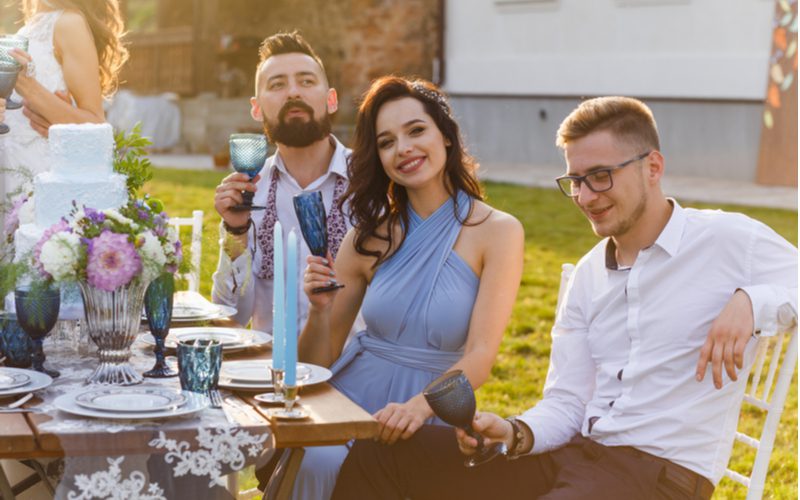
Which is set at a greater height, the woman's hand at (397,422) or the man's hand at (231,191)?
the man's hand at (231,191)

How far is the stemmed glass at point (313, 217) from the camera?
2943 millimetres

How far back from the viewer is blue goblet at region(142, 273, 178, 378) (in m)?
2.84

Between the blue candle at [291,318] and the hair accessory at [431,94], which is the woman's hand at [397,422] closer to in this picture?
the blue candle at [291,318]

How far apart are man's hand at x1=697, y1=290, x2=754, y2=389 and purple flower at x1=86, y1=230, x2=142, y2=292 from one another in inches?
54.0

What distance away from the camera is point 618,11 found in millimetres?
14633

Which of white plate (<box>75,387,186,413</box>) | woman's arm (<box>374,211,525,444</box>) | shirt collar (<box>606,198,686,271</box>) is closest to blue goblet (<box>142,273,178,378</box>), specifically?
white plate (<box>75,387,186,413</box>)

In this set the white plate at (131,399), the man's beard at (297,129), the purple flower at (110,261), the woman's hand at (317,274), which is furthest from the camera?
the man's beard at (297,129)

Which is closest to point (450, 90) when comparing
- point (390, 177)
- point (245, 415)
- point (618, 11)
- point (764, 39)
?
point (618, 11)

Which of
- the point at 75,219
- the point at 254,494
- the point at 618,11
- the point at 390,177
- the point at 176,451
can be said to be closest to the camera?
the point at 176,451

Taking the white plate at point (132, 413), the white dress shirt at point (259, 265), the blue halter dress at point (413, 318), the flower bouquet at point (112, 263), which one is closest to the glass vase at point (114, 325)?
the flower bouquet at point (112, 263)

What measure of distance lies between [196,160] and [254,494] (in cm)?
1272

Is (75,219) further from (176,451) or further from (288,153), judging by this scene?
(288,153)

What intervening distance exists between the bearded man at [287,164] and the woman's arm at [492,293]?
82cm

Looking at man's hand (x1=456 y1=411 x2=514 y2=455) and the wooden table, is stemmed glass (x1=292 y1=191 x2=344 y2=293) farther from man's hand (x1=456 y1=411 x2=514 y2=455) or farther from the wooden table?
man's hand (x1=456 y1=411 x2=514 y2=455)
